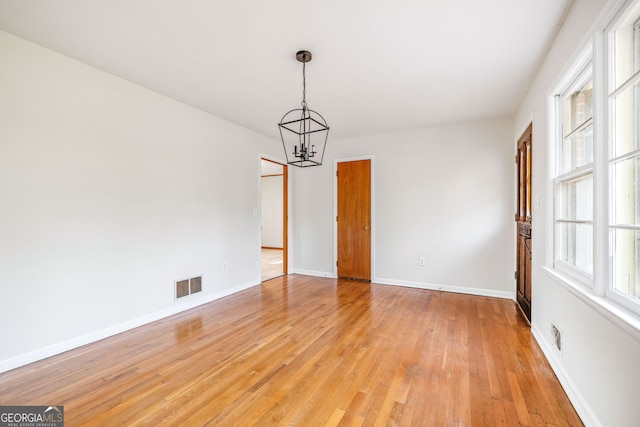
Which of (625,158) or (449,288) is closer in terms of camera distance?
(625,158)

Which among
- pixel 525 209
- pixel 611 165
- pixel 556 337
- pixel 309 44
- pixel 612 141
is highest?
pixel 309 44

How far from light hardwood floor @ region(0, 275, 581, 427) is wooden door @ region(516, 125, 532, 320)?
33 centimetres

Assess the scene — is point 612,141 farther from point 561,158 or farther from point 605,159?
point 561,158

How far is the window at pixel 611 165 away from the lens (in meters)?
1.34

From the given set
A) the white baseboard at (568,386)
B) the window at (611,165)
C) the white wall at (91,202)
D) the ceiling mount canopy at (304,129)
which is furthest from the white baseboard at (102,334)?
the window at (611,165)

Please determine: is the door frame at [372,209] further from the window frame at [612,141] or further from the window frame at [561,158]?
the window frame at [612,141]

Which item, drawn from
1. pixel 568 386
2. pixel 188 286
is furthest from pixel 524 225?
pixel 188 286

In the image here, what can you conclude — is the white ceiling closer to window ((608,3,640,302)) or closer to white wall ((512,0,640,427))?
white wall ((512,0,640,427))

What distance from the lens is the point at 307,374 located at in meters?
2.14

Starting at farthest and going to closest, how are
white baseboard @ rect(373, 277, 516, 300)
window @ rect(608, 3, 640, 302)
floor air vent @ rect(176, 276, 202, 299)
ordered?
white baseboard @ rect(373, 277, 516, 300) < floor air vent @ rect(176, 276, 202, 299) < window @ rect(608, 3, 640, 302)

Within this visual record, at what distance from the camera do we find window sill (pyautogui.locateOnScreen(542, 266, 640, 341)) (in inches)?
47.5

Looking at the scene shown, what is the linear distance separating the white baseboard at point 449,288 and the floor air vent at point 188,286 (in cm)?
279

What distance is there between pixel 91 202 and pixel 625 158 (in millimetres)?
3814

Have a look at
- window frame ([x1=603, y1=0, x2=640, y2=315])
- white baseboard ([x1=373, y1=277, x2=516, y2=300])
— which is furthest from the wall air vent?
white baseboard ([x1=373, y1=277, x2=516, y2=300])
